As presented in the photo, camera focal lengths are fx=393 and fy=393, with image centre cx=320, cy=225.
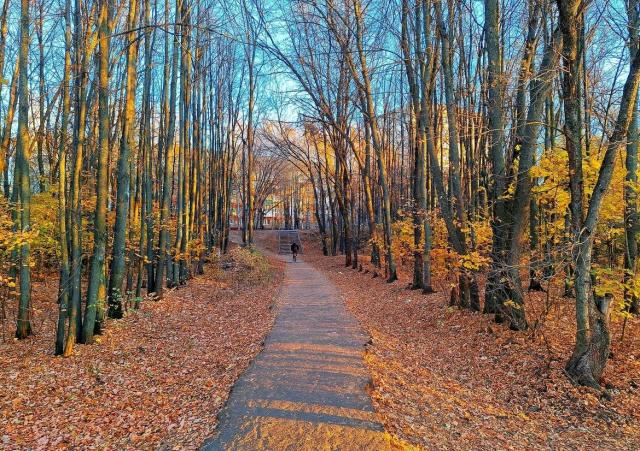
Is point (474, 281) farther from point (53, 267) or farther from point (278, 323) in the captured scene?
point (53, 267)

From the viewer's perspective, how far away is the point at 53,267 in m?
16.0

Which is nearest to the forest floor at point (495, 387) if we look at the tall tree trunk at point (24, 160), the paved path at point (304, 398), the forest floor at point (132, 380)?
the paved path at point (304, 398)

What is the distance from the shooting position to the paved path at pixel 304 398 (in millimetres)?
4000

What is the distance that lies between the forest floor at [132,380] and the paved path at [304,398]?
33cm

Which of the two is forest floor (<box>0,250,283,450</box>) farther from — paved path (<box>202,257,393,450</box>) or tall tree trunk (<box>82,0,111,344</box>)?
tall tree trunk (<box>82,0,111,344</box>)

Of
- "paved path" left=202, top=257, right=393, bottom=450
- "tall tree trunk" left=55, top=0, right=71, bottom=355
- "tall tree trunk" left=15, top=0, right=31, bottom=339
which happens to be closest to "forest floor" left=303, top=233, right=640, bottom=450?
"paved path" left=202, top=257, right=393, bottom=450

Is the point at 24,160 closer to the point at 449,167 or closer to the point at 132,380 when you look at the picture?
the point at 132,380

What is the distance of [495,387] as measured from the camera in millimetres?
6066

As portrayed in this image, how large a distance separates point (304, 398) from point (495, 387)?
3.14 metres

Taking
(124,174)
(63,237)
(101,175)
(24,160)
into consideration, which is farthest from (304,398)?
(24,160)

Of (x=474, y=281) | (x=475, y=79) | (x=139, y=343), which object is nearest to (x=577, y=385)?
(x=474, y=281)

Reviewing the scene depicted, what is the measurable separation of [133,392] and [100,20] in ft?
20.9

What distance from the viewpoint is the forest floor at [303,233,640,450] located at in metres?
4.63

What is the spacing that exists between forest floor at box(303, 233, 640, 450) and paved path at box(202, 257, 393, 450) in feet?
0.95
